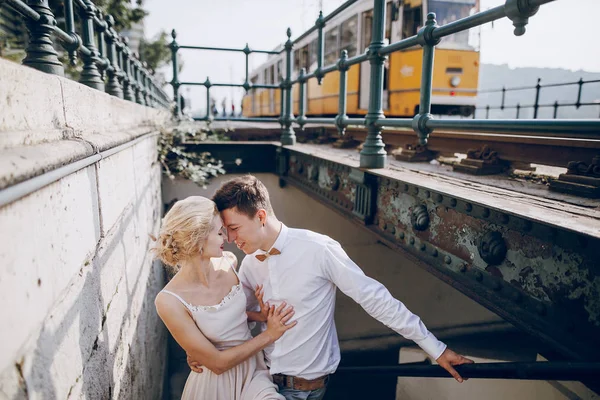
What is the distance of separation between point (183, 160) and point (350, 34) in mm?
5708

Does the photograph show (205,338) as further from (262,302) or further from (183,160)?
(183,160)

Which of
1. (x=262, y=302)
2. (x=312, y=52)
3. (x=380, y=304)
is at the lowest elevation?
(x=262, y=302)

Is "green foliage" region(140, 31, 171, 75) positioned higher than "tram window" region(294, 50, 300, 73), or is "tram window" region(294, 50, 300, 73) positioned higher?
"green foliage" region(140, 31, 171, 75)

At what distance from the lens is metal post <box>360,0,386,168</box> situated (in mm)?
3318

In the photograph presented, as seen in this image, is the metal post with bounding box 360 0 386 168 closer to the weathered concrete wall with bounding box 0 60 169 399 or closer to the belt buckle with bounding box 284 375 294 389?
the belt buckle with bounding box 284 375 294 389

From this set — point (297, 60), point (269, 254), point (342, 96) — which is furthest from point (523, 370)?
point (297, 60)

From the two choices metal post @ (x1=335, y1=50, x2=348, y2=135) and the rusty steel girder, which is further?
metal post @ (x1=335, y1=50, x2=348, y2=135)

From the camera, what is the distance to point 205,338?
2.31 m

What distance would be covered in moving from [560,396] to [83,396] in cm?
322

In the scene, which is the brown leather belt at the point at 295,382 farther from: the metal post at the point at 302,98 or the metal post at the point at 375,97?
the metal post at the point at 302,98

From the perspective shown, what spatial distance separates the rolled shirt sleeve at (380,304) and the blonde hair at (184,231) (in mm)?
722

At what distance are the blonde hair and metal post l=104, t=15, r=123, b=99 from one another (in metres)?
1.54

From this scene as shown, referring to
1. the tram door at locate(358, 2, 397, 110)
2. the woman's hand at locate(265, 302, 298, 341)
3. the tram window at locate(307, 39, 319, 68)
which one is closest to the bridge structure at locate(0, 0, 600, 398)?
the woman's hand at locate(265, 302, 298, 341)

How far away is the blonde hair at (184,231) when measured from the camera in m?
2.36
